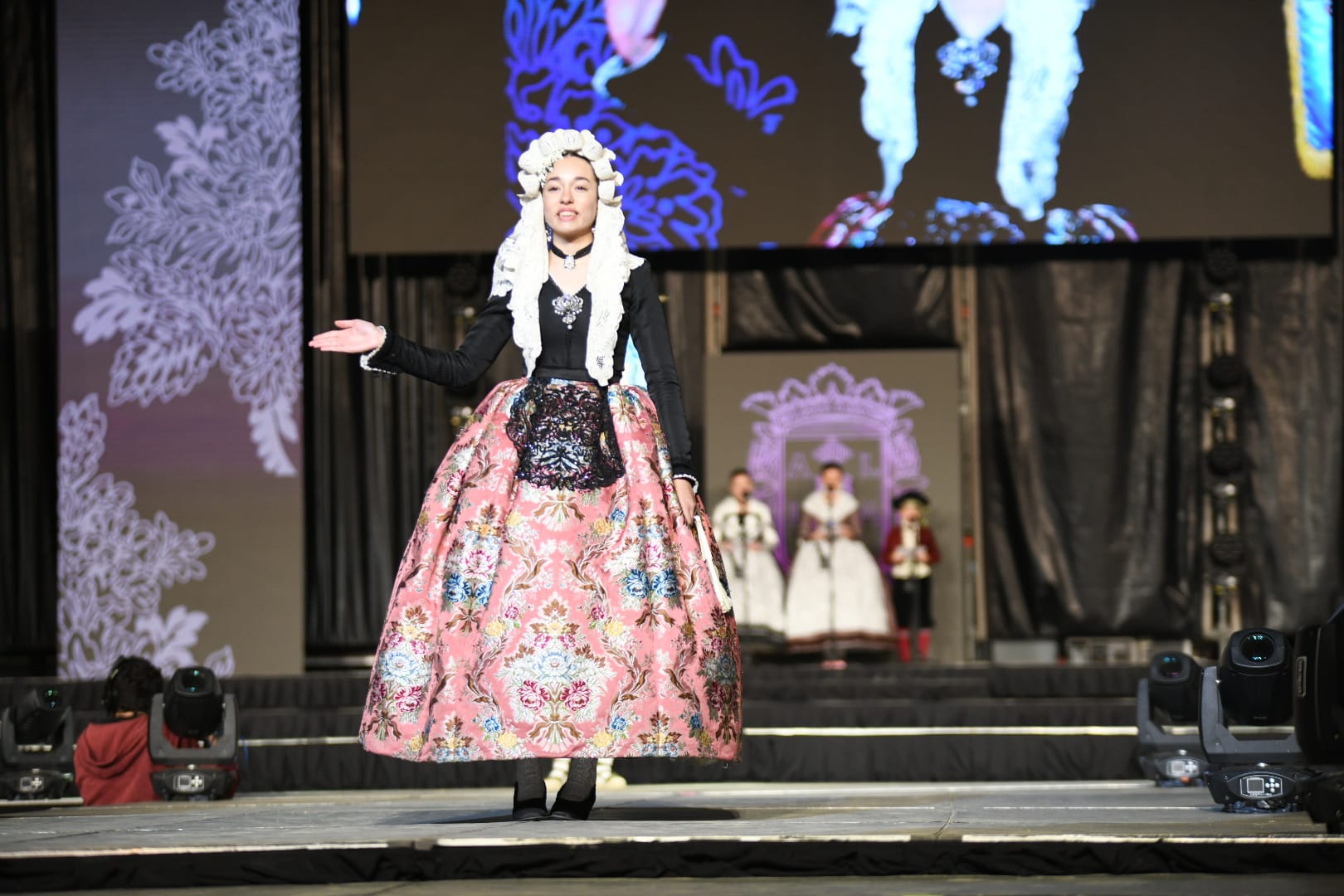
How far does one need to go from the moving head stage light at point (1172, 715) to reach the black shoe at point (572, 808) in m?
1.88

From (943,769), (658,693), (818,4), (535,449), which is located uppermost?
(818,4)

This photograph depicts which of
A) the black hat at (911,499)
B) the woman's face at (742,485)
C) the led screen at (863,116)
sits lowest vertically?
the black hat at (911,499)

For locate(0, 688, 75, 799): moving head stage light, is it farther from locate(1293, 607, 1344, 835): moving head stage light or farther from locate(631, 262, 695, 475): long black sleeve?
locate(1293, 607, 1344, 835): moving head stage light

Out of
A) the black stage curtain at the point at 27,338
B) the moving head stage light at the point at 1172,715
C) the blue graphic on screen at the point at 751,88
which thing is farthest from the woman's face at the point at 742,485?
the moving head stage light at the point at 1172,715

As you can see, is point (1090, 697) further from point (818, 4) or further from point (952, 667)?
point (818, 4)

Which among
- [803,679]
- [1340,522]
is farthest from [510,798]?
[1340,522]

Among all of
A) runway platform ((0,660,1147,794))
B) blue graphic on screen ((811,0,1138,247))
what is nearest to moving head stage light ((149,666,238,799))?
runway platform ((0,660,1147,794))

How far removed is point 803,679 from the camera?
7.27 metres

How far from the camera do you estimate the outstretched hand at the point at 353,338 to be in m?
3.02

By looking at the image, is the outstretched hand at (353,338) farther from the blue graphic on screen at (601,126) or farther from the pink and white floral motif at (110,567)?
the blue graphic on screen at (601,126)

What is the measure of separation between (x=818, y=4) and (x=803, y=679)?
3.31 metres

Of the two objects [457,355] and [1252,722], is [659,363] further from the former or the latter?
[1252,722]

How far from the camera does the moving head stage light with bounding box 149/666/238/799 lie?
4.46m

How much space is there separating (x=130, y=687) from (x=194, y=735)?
0.27 meters
